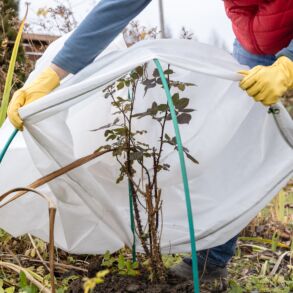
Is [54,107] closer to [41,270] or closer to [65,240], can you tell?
[65,240]

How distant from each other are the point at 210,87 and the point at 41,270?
906mm

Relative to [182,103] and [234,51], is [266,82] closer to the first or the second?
[182,103]

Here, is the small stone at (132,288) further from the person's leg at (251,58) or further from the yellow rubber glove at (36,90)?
the person's leg at (251,58)

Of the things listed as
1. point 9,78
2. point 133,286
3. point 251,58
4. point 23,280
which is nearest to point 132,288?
point 133,286

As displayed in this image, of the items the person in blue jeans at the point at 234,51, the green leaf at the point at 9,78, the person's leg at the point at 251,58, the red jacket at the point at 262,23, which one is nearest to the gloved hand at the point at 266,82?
the person in blue jeans at the point at 234,51

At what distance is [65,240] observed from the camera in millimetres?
1785

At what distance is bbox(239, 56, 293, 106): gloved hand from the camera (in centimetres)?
142

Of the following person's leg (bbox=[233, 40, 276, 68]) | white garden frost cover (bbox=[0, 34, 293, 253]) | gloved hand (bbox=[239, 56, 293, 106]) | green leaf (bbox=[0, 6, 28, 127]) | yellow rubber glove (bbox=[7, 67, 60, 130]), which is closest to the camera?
gloved hand (bbox=[239, 56, 293, 106])

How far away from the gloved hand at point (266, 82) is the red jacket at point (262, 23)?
1.04ft

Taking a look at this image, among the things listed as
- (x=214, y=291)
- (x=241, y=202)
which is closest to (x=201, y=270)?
(x=214, y=291)

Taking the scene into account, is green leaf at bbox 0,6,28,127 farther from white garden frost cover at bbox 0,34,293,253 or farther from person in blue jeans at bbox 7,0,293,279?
person in blue jeans at bbox 7,0,293,279

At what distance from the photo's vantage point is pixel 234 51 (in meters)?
2.09

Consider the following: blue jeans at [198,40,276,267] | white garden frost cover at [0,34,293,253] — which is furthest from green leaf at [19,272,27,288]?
blue jeans at [198,40,276,267]

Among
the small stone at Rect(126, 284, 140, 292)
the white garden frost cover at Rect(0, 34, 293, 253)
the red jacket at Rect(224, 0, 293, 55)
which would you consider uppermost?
the red jacket at Rect(224, 0, 293, 55)
